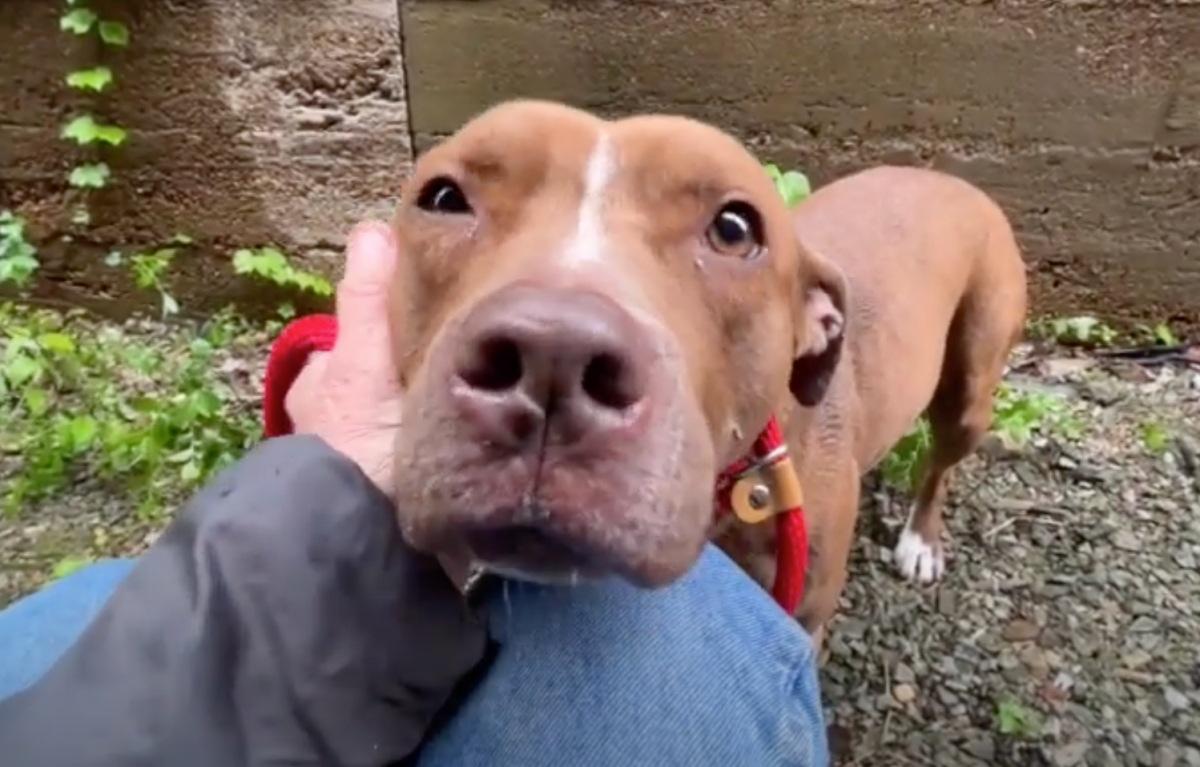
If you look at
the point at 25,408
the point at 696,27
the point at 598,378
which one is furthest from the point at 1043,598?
the point at 25,408

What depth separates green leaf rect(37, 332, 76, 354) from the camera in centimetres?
444

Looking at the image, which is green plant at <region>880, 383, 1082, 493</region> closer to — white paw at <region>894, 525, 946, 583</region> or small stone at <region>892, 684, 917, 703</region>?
white paw at <region>894, 525, 946, 583</region>

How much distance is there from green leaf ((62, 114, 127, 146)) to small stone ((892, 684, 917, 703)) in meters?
3.25

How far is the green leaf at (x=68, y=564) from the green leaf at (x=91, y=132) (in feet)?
5.19

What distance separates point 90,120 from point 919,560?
126 inches

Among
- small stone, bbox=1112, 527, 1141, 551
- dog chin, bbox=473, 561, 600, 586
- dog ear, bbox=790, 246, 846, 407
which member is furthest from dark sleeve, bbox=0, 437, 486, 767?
small stone, bbox=1112, 527, 1141, 551

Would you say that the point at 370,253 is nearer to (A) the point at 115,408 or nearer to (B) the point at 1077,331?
(A) the point at 115,408

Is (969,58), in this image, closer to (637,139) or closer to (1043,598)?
(1043,598)

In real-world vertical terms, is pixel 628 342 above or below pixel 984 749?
above

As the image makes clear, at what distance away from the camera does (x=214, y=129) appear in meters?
4.57

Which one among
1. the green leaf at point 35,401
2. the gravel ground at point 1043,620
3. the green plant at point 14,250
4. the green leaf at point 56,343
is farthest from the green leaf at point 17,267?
the gravel ground at point 1043,620

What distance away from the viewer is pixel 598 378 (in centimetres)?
153

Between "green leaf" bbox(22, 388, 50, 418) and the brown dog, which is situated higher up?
the brown dog

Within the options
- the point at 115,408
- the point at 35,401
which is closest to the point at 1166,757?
the point at 115,408
